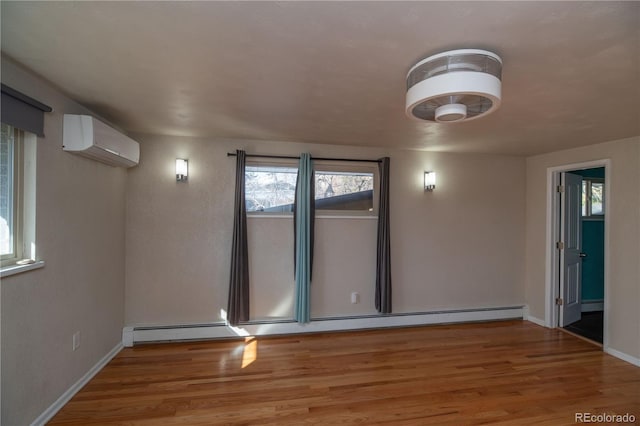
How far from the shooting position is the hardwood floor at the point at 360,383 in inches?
85.3

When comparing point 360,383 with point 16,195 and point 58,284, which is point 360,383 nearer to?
point 58,284

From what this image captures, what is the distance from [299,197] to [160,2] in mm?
2449

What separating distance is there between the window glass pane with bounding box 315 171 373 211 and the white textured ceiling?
3.55 ft

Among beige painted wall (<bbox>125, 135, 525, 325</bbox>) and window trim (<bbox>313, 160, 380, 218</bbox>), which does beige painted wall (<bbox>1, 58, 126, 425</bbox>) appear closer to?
beige painted wall (<bbox>125, 135, 525, 325</bbox>)

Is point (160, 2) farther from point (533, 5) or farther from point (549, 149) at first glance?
point (549, 149)

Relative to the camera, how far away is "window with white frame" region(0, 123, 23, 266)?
180 cm

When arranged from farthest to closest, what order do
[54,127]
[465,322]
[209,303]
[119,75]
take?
[465,322] → [209,303] → [54,127] → [119,75]

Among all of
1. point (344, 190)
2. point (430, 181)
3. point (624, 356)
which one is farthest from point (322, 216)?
point (624, 356)

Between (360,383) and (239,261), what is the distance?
1.74 meters

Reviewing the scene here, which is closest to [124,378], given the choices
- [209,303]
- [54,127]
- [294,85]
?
[209,303]

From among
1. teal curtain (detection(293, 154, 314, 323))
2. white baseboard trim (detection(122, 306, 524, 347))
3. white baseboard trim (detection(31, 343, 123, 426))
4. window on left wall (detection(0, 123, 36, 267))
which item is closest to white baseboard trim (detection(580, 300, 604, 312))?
white baseboard trim (detection(122, 306, 524, 347))

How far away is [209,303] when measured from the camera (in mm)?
3428

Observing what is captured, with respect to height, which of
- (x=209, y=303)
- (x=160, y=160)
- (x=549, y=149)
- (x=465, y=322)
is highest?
(x=549, y=149)

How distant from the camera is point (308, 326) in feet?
11.9
